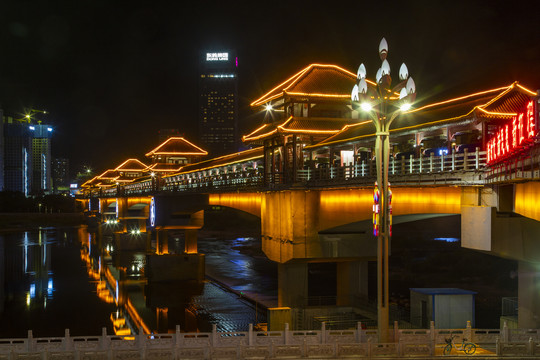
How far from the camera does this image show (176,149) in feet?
255

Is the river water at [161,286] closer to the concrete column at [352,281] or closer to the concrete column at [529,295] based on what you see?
the concrete column at [352,281]

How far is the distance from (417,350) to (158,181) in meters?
54.8

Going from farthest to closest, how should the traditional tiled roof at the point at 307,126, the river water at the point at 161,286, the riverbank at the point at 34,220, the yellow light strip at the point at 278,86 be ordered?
Answer: the riverbank at the point at 34,220, the river water at the point at 161,286, the yellow light strip at the point at 278,86, the traditional tiled roof at the point at 307,126

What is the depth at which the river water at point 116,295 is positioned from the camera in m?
39.4

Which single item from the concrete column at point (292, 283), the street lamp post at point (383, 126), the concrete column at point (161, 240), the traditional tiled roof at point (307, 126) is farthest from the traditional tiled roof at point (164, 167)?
the street lamp post at point (383, 126)

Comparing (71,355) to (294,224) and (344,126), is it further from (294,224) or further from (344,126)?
(344,126)

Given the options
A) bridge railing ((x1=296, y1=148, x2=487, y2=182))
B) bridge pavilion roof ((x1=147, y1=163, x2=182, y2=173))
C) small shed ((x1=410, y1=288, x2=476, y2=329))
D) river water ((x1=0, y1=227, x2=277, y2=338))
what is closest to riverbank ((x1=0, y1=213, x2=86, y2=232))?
river water ((x1=0, y1=227, x2=277, y2=338))

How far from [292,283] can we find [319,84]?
1231cm

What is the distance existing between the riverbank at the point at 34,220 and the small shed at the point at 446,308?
122 m

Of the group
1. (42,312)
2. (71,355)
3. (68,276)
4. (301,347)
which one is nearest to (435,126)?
(301,347)

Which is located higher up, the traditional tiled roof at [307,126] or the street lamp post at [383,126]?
the traditional tiled roof at [307,126]

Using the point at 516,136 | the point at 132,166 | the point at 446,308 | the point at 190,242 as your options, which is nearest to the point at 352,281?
the point at 446,308

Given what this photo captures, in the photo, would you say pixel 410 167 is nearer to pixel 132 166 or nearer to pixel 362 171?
pixel 362 171

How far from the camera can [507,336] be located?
689 inches
